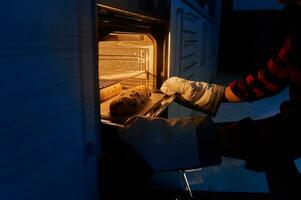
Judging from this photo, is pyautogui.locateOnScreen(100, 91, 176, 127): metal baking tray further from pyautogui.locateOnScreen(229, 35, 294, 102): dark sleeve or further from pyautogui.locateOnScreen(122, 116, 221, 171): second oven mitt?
pyautogui.locateOnScreen(229, 35, 294, 102): dark sleeve

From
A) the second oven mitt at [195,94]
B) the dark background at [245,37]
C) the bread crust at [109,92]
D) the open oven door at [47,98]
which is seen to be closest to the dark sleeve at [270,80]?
the second oven mitt at [195,94]

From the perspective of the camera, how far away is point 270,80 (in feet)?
3.76

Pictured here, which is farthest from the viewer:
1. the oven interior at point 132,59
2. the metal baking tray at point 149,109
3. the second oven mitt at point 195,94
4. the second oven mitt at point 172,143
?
the oven interior at point 132,59

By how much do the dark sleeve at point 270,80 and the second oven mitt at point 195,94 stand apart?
0.09 metres

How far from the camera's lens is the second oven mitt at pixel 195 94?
4.17 ft

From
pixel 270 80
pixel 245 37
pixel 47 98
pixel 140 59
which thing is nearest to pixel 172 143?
pixel 47 98

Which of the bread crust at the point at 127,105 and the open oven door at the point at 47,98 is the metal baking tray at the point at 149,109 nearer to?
the bread crust at the point at 127,105

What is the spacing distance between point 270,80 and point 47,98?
2.98ft

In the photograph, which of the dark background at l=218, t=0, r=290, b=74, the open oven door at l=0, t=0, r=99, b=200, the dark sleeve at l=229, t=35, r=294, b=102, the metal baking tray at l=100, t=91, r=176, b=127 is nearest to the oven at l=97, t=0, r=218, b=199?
the metal baking tray at l=100, t=91, r=176, b=127

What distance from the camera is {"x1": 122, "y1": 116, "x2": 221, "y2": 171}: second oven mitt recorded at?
70 centimetres

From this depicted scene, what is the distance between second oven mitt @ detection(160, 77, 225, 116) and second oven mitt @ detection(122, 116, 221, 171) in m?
0.52

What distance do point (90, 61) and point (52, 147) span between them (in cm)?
23

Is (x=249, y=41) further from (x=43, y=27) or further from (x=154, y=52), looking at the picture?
(x=43, y=27)

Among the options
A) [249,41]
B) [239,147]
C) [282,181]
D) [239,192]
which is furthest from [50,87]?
[249,41]
